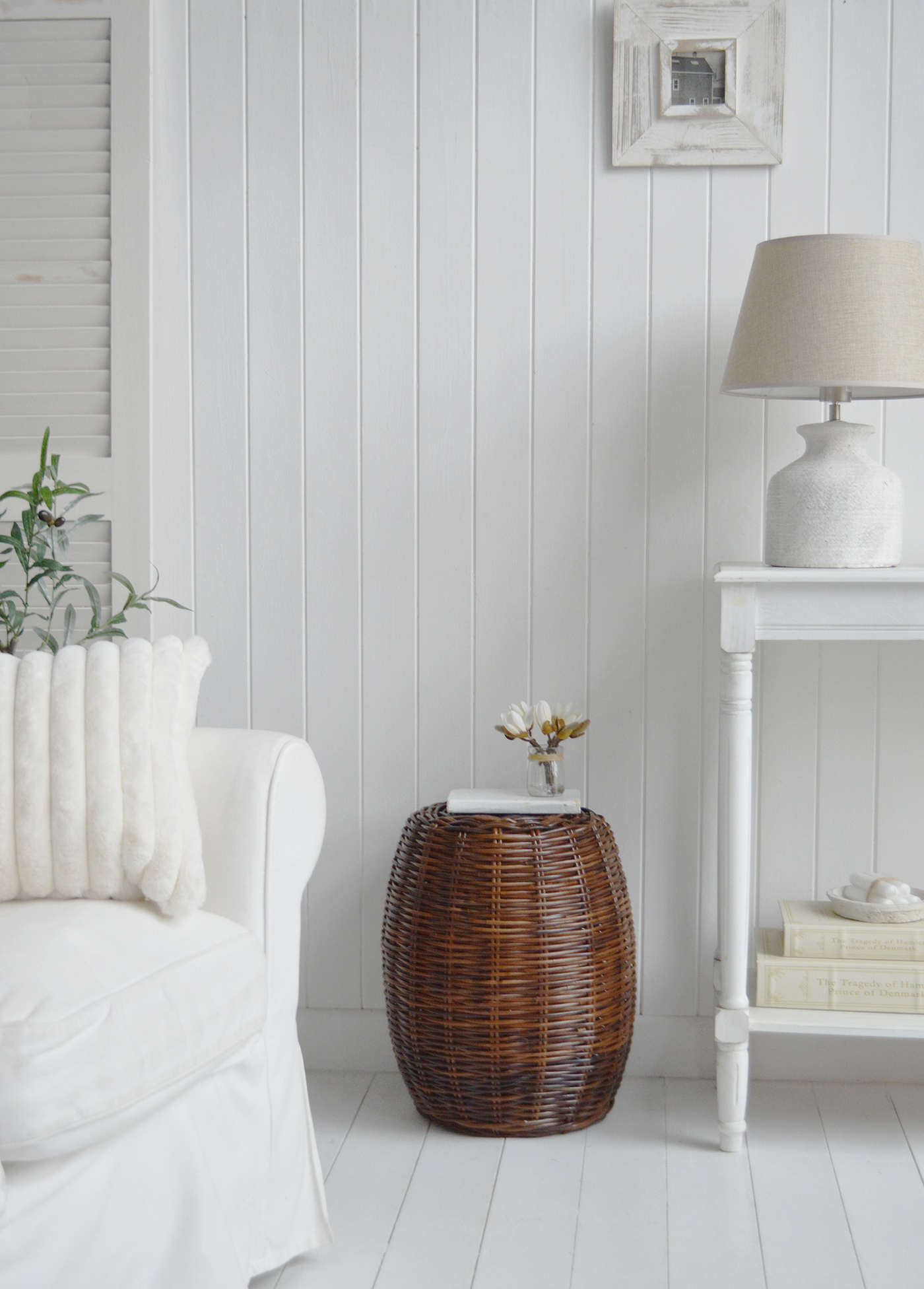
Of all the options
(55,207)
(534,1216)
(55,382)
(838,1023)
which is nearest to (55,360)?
(55,382)

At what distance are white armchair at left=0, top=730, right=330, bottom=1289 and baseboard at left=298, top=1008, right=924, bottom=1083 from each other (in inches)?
25.3

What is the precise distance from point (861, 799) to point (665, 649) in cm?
44

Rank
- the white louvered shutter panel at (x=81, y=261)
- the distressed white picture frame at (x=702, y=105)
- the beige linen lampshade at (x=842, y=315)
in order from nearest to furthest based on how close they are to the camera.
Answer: the beige linen lampshade at (x=842, y=315), the distressed white picture frame at (x=702, y=105), the white louvered shutter panel at (x=81, y=261)

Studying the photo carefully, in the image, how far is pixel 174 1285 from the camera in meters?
1.29

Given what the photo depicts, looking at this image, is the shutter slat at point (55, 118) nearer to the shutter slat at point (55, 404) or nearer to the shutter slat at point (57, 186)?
the shutter slat at point (57, 186)

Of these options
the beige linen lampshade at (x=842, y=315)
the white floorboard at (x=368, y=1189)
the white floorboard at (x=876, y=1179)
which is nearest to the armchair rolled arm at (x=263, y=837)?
the white floorboard at (x=368, y=1189)

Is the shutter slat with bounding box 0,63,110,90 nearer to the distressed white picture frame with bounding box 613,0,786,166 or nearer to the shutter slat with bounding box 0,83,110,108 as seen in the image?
the shutter slat with bounding box 0,83,110,108

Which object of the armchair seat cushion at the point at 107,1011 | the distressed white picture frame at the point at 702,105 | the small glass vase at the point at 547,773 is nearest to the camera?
the armchair seat cushion at the point at 107,1011

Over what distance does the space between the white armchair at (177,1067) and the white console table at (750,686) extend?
2.13 feet

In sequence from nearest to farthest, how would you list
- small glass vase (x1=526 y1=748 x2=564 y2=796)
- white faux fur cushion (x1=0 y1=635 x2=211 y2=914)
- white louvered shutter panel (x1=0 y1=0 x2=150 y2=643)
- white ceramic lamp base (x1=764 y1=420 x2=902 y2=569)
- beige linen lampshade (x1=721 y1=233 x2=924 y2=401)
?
white faux fur cushion (x1=0 y1=635 x2=211 y2=914) < beige linen lampshade (x1=721 y1=233 x2=924 y2=401) < white ceramic lamp base (x1=764 y1=420 x2=902 y2=569) < small glass vase (x1=526 y1=748 x2=564 y2=796) < white louvered shutter panel (x1=0 y1=0 x2=150 y2=643)

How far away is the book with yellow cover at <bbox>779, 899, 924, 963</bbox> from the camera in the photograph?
1.82 m

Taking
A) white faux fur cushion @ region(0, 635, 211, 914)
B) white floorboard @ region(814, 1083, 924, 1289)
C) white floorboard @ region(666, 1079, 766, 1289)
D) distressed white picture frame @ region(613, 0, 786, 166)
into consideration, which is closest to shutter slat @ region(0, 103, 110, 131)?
distressed white picture frame @ region(613, 0, 786, 166)

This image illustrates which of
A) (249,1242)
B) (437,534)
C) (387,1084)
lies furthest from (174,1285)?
(437,534)

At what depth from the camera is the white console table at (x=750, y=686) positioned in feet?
5.84
